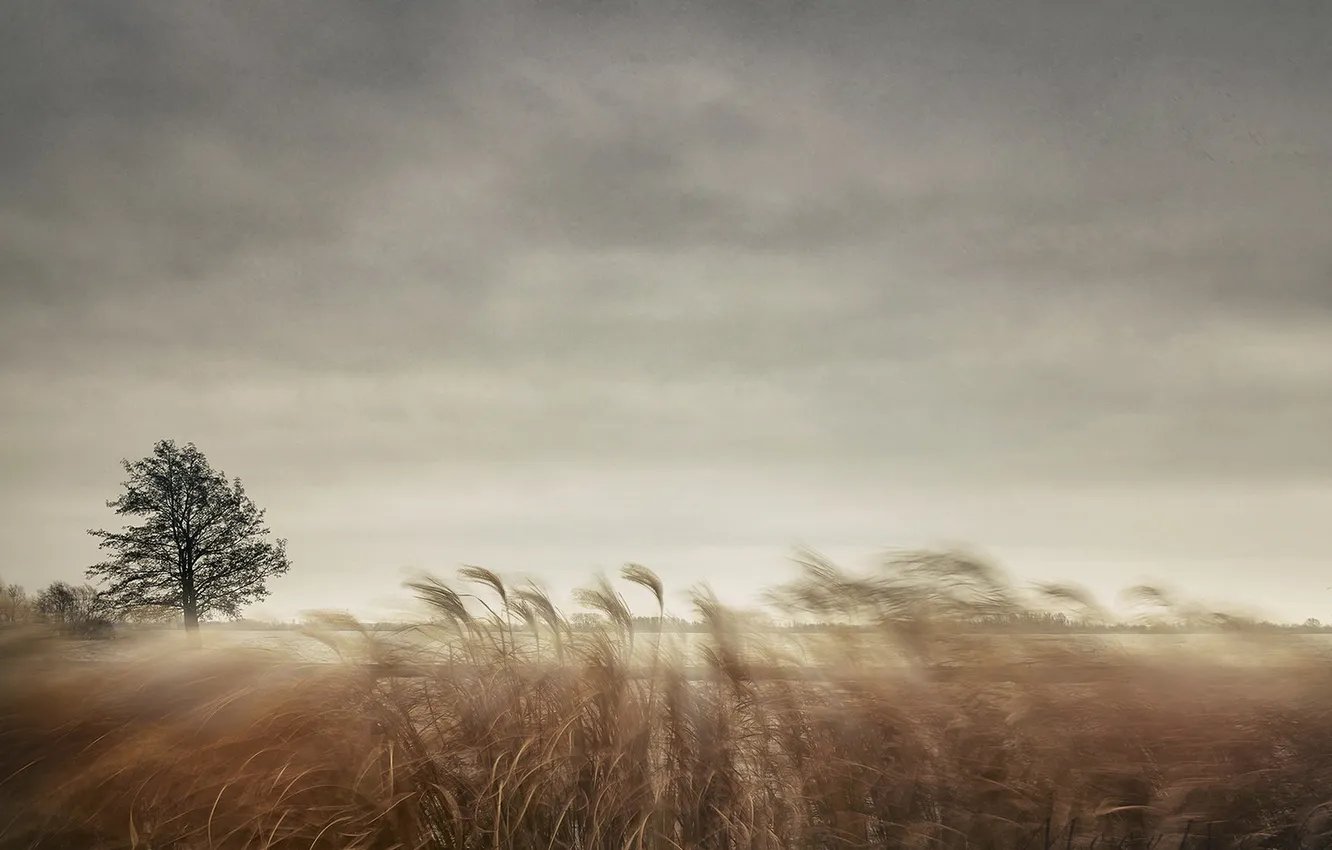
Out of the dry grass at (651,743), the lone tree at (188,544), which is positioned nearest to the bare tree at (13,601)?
the dry grass at (651,743)

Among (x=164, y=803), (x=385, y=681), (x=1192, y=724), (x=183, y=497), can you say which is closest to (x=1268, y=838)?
(x=1192, y=724)

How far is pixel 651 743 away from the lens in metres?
5.33

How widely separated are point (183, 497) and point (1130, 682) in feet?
86.0

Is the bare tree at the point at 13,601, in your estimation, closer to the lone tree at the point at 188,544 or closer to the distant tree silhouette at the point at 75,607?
the distant tree silhouette at the point at 75,607

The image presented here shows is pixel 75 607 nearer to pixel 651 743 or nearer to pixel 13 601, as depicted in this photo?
pixel 13 601

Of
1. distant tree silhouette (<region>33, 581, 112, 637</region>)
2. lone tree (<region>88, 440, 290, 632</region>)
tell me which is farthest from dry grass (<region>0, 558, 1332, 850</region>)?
lone tree (<region>88, 440, 290, 632</region>)

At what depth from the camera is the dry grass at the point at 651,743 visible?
503 cm

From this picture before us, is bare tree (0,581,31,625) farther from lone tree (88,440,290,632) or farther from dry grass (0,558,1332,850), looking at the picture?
lone tree (88,440,290,632)

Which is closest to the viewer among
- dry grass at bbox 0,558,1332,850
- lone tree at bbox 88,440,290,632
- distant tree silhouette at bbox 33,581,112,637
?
dry grass at bbox 0,558,1332,850

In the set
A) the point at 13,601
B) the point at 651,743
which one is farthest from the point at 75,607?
the point at 651,743

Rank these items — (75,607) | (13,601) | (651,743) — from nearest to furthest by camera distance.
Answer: (651,743) → (13,601) → (75,607)

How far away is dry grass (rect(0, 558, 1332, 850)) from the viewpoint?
5.03m

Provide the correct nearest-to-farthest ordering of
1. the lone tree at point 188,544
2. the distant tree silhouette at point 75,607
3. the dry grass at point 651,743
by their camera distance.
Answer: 1. the dry grass at point 651,743
2. the distant tree silhouette at point 75,607
3. the lone tree at point 188,544

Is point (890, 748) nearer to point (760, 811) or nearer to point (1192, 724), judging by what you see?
point (760, 811)
